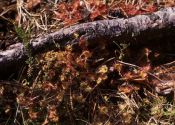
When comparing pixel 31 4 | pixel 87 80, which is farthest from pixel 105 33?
pixel 31 4

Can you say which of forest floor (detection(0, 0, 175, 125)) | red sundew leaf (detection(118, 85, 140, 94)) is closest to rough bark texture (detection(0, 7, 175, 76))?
forest floor (detection(0, 0, 175, 125))

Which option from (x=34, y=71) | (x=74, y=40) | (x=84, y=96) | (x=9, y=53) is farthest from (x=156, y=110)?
(x=9, y=53)

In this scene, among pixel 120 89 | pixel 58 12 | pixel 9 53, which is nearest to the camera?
pixel 9 53

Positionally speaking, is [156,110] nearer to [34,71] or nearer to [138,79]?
[138,79]

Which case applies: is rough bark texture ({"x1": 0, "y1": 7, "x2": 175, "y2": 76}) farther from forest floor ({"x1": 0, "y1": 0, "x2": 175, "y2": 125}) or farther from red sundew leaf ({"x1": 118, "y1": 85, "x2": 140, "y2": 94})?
red sundew leaf ({"x1": 118, "y1": 85, "x2": 140, "y2": 94})

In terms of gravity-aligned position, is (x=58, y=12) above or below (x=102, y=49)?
above

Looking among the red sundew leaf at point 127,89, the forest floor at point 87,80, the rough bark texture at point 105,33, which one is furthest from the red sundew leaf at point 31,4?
the red sundew leaf at point 127,89

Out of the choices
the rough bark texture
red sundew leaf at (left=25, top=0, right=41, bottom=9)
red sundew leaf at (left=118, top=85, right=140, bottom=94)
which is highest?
red sundew leaf at (left=25, top=0, right=41, bottom=9)
